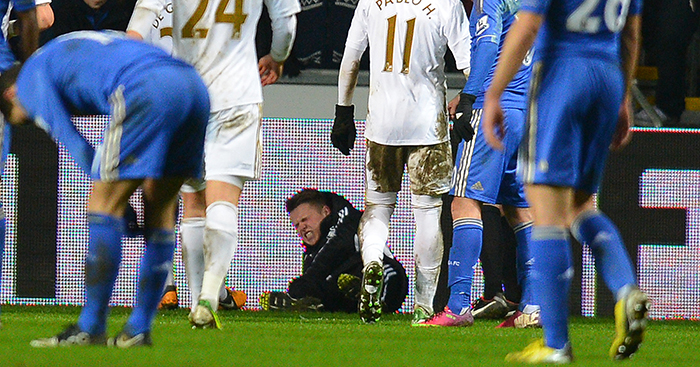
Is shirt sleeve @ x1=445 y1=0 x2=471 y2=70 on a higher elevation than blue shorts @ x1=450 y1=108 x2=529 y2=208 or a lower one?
higher

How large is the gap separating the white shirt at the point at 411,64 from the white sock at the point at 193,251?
4.20ft

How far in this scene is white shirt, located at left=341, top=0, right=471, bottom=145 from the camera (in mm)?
7188

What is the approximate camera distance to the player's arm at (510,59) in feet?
13.3

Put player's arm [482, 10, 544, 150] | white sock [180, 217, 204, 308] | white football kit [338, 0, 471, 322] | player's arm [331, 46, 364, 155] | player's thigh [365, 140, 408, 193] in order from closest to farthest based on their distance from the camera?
player's arm [482, 10, 544, 150] → white sock [180, 217, 204, 308] → white football kit [338, 0, 471, 322] → player's thigh [365, 140, 408, 193] → player's arm [331, 46, 364, 155]

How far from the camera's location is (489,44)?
695 cm

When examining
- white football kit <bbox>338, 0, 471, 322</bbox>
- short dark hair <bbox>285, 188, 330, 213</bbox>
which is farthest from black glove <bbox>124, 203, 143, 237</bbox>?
white football kit <bbox>338, 0, 471, 322</bbox>

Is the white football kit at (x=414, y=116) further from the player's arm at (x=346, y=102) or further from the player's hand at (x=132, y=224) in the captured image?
the player's hand at (x=132, y=224)

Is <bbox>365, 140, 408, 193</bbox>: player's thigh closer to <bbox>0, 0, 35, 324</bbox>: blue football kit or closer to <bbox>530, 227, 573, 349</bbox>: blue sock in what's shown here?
<bbox>0, 0, 35, 324</bbox>: blue football kit

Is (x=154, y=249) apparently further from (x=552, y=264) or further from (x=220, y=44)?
(x=220, y=44)

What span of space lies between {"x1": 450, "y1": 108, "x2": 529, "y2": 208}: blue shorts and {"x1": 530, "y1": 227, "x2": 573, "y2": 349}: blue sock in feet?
9.24

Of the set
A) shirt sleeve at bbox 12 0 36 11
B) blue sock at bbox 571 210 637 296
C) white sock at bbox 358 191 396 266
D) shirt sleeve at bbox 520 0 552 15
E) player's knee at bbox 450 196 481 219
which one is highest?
shirt sleeve at bbox 520 0 552 15

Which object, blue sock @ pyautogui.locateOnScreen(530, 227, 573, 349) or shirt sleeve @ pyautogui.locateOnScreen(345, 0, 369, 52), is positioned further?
shirt sleeve @ pyautogui.locateOnScreen(345, 0, 369, 52)

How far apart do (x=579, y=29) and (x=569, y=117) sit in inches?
11.6

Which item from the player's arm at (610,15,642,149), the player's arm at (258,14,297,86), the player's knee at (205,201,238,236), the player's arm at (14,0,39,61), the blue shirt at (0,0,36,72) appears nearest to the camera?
the player's arm at (610,15,642,149)
